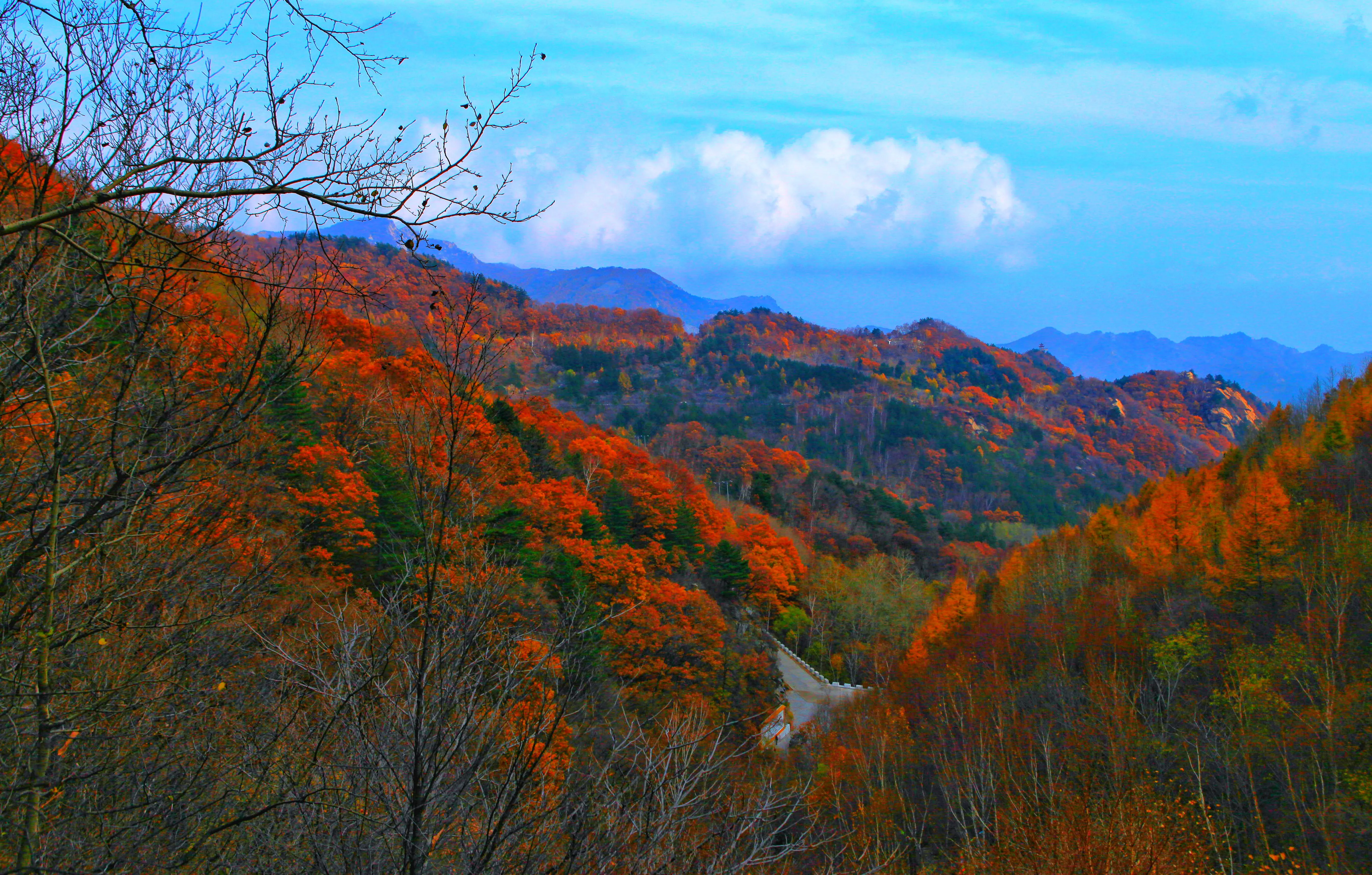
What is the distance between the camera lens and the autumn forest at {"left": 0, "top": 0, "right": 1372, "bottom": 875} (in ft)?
10.7

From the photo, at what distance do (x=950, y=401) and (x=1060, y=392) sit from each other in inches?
1315

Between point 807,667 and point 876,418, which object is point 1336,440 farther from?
point 876,418

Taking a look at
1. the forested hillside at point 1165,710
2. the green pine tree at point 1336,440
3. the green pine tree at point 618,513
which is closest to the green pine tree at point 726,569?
the green pine tree at point 618,513

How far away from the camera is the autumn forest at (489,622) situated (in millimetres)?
3270

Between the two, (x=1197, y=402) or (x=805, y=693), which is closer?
(x=805, y=693)

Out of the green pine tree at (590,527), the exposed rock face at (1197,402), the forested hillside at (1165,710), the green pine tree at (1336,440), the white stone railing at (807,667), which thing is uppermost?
the exposed rock face at (1197,402)

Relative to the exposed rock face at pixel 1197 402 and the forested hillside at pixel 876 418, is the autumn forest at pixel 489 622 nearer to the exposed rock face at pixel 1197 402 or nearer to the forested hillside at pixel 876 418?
the forested hillside at pixel 876 418

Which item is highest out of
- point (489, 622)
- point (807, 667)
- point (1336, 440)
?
point (1336, 440)

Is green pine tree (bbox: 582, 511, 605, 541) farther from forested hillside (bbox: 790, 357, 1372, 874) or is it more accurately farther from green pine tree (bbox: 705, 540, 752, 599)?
forested hillside (bbox: 790, 357, 1372, 874)

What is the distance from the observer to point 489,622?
12.2ft

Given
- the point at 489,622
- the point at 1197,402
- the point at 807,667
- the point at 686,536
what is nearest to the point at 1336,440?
the point at 807,667

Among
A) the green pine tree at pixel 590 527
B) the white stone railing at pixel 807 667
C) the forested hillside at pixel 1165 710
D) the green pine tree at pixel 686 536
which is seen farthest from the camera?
the white stone railing at pixel 807 667

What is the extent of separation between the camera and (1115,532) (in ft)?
125

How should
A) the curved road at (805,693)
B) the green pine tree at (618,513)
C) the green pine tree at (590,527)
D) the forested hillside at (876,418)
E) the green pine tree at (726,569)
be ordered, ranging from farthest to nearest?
1. the forested hillside at (876,418)
2. the green pine tree at (726,569)
3. the green pine tree at (618,513)
4. the curved road at (805,693)
5. the green pine tree at (590,527)
